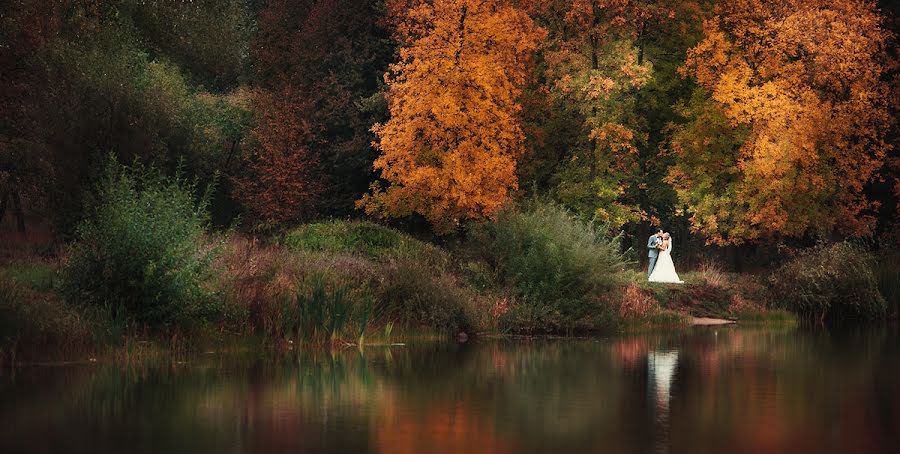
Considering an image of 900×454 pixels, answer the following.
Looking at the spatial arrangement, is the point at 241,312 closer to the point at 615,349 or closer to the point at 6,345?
the point at 6,345

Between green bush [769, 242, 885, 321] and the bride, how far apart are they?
9.85 feet

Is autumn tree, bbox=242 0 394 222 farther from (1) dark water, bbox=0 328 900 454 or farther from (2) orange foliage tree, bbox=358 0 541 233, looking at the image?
(1) dark water, bbox=0 328 900 454

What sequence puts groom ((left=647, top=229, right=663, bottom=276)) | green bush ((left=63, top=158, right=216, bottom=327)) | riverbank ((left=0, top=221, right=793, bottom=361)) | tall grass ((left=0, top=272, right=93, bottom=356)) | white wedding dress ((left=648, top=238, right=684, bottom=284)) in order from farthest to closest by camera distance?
groom ((left=647, top=229, right=663, bottom=276)) < white wedding dress ((left=648, top=238, right=684, bottom=284)) < green bush ((left=63, top=158, right=216, bottom=327)) < riverbank ((left=0, top=221, right=793, bottom=361)) < tall grass ((left=0, top=272, right=93, bottom=356))

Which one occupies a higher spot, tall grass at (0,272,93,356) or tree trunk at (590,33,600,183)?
tree trunk at (590,33,600,183)

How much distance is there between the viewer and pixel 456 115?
1820 inches

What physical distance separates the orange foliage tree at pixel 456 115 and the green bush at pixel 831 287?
397 inches

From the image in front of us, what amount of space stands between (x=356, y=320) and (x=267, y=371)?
5563 mm

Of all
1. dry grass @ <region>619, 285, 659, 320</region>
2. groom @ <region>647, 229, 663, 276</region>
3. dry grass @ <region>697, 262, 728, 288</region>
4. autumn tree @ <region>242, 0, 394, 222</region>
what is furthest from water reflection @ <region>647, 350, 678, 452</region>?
autumn tree @ <region>242, 0, 394, 222</region>

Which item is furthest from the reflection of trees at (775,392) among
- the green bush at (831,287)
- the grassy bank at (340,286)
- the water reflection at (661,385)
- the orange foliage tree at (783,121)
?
the orange foliage tree at (783,121)

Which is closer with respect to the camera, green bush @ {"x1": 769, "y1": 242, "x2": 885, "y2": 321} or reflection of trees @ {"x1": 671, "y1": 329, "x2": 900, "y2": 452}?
reflection of trees @ {"x1": 671, "y1": 329, "x2": 900, "y2": 452}

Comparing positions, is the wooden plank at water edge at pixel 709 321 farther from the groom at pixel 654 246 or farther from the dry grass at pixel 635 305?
the groom at pixel 654 246

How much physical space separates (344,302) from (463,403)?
350 inches

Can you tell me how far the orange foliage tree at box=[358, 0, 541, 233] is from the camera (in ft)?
149

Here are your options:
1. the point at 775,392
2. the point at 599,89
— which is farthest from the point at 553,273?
the point at 599,89
